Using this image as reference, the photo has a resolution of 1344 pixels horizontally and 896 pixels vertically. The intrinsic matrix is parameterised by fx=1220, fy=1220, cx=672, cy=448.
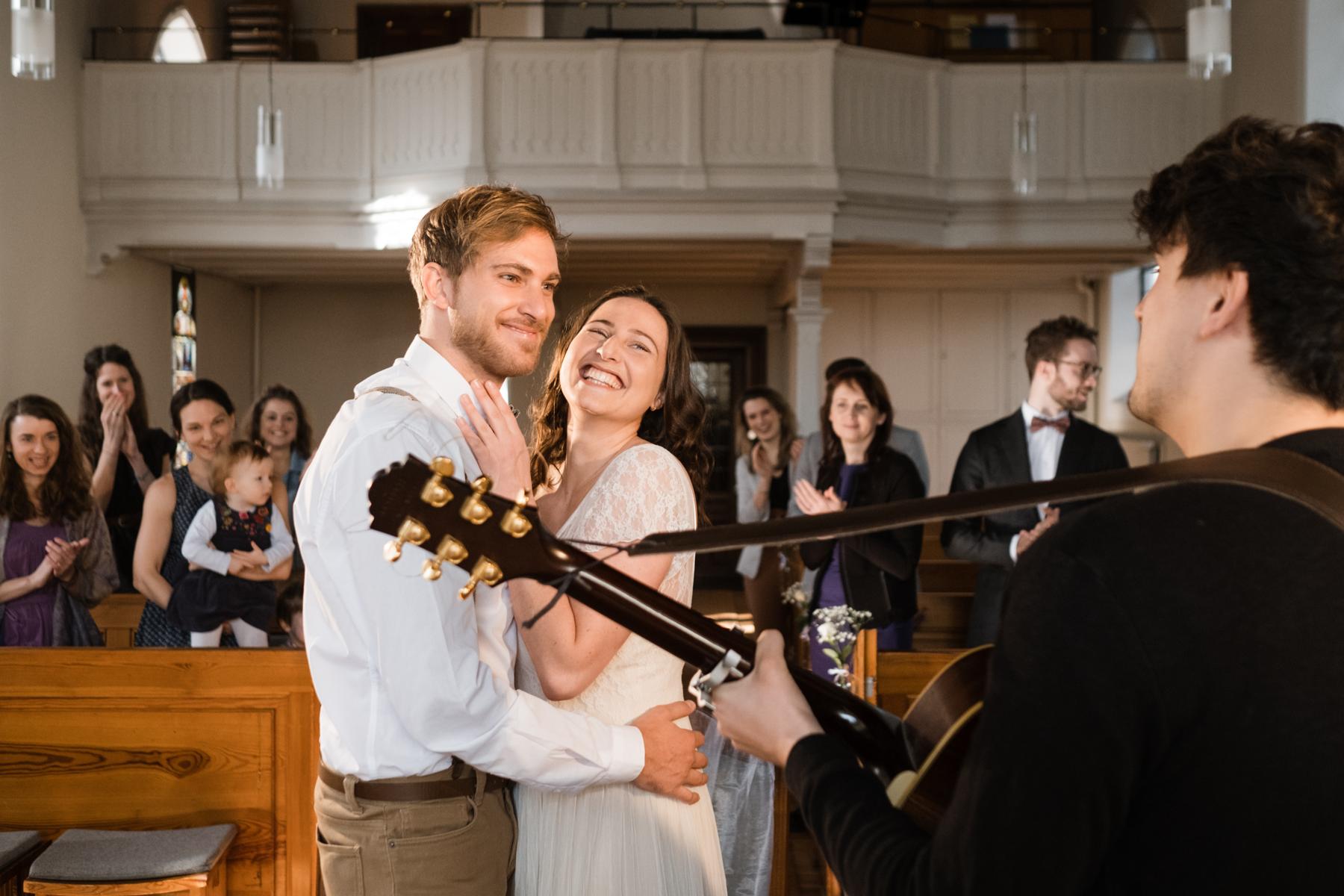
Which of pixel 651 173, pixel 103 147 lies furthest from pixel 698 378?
pixel 103 147

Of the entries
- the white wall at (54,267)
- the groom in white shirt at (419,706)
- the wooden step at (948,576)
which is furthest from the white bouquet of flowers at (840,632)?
the white wall at (54,267)

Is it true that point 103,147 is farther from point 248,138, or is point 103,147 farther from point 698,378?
point 698,378

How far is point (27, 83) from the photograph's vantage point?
10000 millimetres

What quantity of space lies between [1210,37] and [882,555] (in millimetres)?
5134

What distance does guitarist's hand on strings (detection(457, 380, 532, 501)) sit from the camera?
5.99ft

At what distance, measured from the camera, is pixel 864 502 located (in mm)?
4879

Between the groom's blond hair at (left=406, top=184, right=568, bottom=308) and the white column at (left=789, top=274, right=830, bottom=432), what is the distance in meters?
9.27

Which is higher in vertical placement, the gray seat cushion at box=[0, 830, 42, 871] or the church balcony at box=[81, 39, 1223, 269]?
the church balcony at box=[81, 39, 1223, 269]

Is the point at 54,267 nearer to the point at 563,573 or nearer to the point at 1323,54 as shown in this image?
the point at 1323,54

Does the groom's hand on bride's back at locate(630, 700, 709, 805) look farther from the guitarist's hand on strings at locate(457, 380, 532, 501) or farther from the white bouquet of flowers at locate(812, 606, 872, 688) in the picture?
the white bouquet of flowers at locate(812, 606, 872, 688)

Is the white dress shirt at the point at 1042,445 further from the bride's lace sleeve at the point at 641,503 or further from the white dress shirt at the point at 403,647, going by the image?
the white dress shirt at the point at 403,647

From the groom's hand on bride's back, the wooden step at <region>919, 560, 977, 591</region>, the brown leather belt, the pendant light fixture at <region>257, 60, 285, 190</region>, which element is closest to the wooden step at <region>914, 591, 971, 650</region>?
the wooden step at <region>919, 560, 977, 591</region>

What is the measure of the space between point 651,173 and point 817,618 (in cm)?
686

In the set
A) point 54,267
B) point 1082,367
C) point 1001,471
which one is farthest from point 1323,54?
point 54,267
